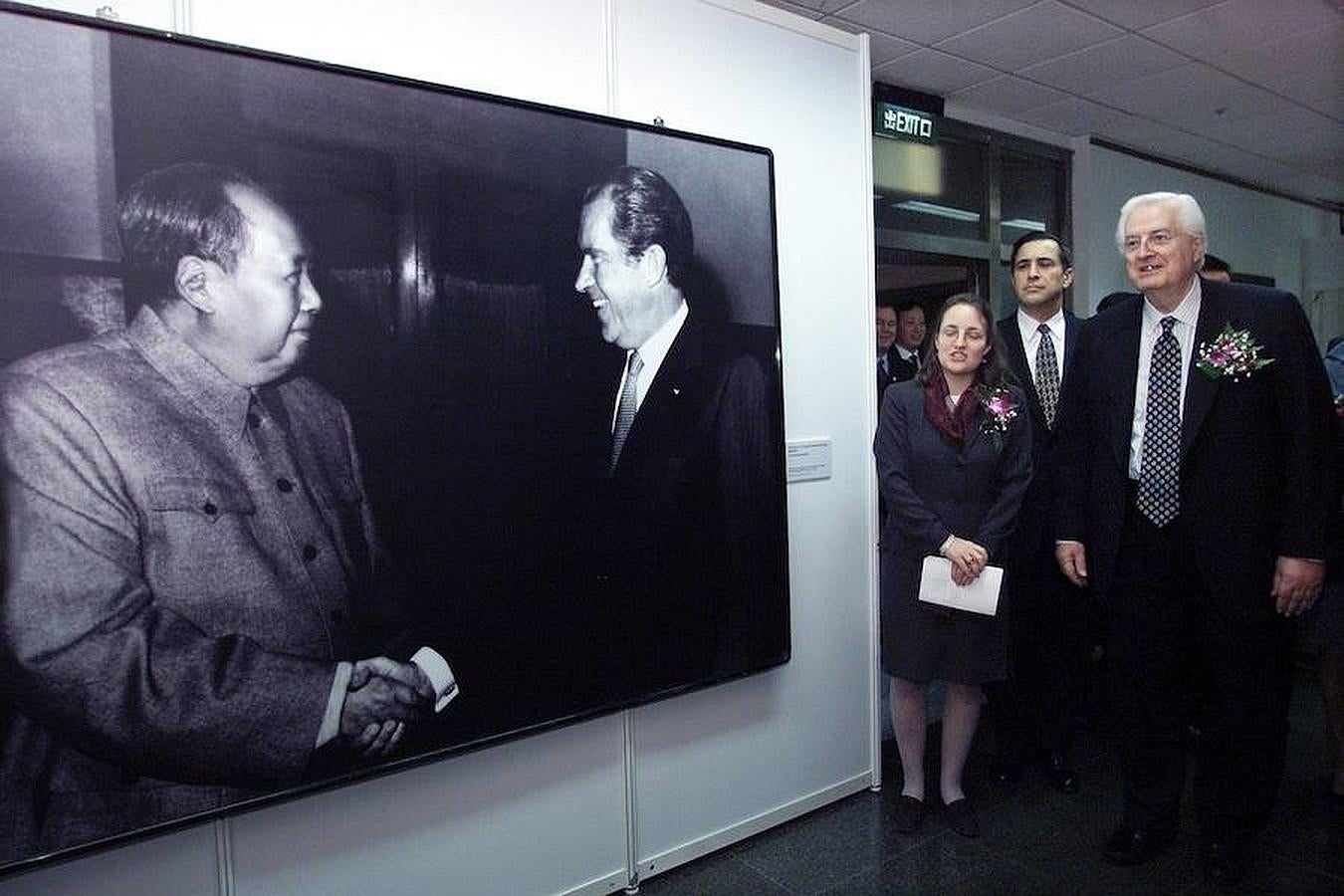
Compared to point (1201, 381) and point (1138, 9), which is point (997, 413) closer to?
point (1201, 381)

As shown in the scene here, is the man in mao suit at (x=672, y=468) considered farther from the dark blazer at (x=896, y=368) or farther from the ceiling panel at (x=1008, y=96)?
the ceiling panel at (x=1008, y=96)

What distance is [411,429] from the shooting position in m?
1.73

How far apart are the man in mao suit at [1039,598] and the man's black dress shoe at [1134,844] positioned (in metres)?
0.40

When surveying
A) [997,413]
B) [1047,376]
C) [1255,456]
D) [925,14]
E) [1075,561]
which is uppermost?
[925,14]

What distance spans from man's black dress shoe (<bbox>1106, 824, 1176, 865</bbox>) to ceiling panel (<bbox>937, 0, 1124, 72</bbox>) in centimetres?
305

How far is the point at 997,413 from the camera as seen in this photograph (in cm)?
239

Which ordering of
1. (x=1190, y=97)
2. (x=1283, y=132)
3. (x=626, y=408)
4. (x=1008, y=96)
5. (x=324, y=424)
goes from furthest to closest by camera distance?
(x=1283, y=132) → (x=1190, y=97) → (x=1008, y=96) → (x=626, y=408) → (x=324, y=424)

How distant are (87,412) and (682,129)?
1.59 m

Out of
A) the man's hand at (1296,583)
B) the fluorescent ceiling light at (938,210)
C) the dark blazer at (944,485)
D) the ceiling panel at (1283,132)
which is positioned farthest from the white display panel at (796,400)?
the ceiling panel at (1283,132)

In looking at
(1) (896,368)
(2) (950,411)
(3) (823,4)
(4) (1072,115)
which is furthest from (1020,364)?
(4) (1072,115)

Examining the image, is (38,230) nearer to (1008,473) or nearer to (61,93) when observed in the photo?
(61,93)

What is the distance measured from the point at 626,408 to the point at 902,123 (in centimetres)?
278

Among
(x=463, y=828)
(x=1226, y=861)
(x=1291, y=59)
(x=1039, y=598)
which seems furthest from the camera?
(x=1291, y=59)

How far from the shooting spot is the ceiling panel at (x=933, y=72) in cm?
376
